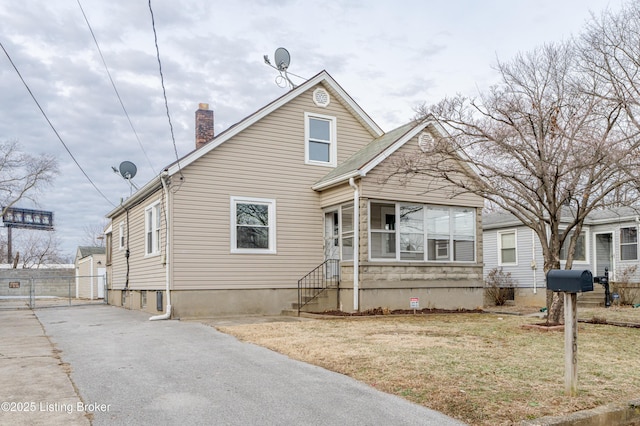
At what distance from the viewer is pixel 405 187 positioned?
15.3 m

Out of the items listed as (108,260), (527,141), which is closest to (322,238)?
(527,141)

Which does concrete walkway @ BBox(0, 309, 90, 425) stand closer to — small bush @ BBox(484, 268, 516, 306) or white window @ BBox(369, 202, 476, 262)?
white window @ BBox(369, 202, 476, 262)

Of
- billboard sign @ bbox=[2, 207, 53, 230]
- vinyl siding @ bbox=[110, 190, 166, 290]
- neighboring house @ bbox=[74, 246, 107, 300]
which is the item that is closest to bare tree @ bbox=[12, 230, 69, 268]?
billboard sign @ bbox=[2, 207, 53, 230]

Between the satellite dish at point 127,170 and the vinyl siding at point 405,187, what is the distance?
1000 centimetres

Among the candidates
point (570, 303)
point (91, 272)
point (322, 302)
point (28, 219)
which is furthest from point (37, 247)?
point (570, 303)

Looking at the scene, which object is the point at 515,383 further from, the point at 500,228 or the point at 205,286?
the point at 500,228

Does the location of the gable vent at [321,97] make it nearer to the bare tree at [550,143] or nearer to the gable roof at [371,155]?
the gable roof at [371,155]

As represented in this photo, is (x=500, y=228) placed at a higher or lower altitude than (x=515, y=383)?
higher

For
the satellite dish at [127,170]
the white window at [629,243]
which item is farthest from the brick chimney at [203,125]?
the white window at [629,243]

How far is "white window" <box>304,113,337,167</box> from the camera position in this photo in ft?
54.2

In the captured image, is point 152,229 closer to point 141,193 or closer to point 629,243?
point 141,193

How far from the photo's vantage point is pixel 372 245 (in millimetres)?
14859

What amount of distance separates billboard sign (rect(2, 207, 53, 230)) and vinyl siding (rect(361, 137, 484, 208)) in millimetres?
54887

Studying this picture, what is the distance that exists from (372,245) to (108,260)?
14464mm
